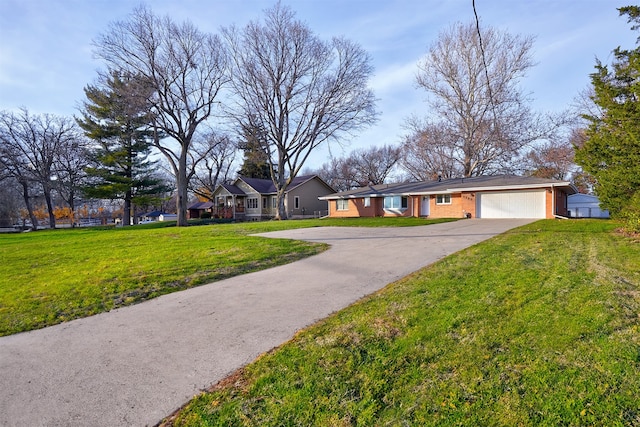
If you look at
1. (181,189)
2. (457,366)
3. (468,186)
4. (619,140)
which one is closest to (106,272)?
(457,366)

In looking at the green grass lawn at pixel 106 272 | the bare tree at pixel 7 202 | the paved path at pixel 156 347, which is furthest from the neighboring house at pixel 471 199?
the bare tree at pixel 7 202

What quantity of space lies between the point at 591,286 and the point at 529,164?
30459 mm

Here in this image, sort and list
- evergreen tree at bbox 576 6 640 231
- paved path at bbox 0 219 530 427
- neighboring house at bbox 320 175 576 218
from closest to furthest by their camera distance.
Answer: paved path at bbox 0 219 530 427
evergreen tree at bbox 576 6 640 231
neighboring house at bbox 320 175 576 218

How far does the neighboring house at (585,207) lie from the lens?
29547mm

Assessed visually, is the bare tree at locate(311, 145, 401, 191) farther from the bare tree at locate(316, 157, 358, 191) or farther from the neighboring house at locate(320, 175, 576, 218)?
the neighboring house at locate(320, 175, 576, 218)

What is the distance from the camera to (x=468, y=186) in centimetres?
2234

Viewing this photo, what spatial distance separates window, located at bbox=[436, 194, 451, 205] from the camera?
24.0m

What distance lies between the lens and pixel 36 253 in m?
11.0

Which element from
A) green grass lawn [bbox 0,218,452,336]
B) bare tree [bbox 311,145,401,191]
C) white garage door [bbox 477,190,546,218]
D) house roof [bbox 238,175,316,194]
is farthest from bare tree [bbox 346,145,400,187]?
green grass lawn [bbox 0,218,452,336]

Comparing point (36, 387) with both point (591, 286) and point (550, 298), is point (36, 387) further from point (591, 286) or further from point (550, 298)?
point (591, 286)

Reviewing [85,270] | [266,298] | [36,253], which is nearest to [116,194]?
[36,253]

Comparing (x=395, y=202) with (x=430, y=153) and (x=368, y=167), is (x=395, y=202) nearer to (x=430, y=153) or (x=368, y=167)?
(x=430, y=153)

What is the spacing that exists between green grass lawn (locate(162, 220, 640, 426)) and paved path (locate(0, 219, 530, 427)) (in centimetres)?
35

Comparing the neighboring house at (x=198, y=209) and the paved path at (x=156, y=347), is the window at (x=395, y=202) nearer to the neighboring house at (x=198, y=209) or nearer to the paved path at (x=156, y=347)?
the paved path at (x=156, y=347)
